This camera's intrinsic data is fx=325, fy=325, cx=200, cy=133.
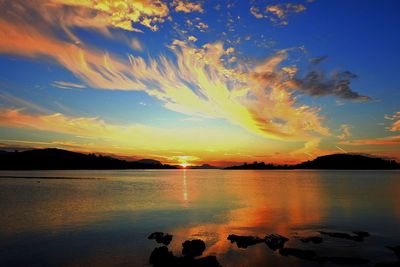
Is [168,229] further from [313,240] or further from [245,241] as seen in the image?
[313,240]

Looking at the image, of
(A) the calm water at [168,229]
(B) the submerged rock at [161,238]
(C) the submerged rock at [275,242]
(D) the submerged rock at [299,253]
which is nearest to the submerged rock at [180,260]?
(A) the calm water at [168,229]

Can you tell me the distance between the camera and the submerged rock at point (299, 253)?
27.5m

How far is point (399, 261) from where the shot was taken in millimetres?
25906

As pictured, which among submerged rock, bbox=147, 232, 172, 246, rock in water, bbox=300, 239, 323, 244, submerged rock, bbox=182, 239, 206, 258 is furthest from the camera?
submerged rock, bbox=147, 232, 172, 246

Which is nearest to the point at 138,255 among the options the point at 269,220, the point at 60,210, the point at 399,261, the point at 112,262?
the point at 112,262

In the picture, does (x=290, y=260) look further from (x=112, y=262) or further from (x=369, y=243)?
(x=112, y=262)

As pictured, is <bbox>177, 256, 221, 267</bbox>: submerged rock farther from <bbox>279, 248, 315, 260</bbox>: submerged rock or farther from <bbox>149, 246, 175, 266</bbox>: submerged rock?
<bbox>279, 248, 315, 260</bbox>: submerged rock

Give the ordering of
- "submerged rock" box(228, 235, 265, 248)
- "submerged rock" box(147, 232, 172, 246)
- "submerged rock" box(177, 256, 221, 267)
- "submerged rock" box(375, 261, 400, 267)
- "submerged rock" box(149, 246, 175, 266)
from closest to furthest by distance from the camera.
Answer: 1. "submerged rock" box(177, 256, 221, 267)
2. "submerged rock" box(375, 261, 400, 267)
3. "submerged rock" box(149, 246, 175, 266)
4. "submerged rock" box(228, 235, 265, 248)
5. "submerged rock" box(147, 232, 172, 246)

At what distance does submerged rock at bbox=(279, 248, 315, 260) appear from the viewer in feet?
90.2

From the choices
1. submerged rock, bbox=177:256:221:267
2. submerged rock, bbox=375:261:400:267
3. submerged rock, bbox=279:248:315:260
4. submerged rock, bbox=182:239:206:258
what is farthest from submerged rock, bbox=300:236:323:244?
→ submerged rock, bbox=177:256:221:267

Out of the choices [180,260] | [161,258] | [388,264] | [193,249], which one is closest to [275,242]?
[193,249]

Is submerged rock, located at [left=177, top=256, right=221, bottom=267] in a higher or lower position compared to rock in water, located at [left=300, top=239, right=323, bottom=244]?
lower

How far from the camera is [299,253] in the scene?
28.1m

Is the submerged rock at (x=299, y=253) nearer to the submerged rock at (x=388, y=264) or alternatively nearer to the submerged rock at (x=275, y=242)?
the submerged rock at (x=275, y=242)
